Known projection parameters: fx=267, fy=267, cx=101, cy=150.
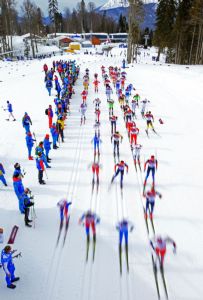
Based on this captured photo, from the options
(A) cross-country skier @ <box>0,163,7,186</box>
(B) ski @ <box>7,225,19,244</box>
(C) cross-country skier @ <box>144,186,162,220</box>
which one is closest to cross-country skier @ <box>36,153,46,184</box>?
(A) cross-country skier @ <box>0,163,7,186</box>

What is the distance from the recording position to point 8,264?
6609 mm

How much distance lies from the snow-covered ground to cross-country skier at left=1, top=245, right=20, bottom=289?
25cm

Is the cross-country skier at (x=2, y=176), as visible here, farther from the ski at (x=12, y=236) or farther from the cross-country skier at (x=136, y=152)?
the cross-country skier at (x=136, y=152)

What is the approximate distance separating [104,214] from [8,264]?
3.87 metres

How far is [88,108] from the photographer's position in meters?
22.2

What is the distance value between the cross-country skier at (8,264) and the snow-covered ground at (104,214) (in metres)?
0.25

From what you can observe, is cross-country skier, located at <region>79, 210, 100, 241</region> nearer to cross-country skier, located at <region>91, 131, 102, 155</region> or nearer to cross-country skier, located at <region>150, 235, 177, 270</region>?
cross-country skier, located at <region>150, 235, 177, 270</region>

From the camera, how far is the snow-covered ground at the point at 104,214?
7.04 meters

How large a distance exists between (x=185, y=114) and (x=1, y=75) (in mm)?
26199

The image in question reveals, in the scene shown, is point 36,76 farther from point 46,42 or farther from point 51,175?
point 46,42

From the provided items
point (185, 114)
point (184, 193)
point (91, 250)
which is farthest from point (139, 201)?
point (185, 114)

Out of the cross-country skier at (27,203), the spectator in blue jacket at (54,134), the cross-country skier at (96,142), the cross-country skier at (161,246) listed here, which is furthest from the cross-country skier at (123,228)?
the spectator in blue jacket at (54,134)

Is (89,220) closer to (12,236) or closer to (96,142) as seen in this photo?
(12,236)

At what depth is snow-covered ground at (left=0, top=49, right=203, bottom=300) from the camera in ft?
23.1
